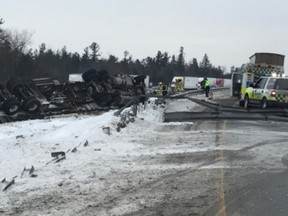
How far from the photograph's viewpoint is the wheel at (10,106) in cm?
2127

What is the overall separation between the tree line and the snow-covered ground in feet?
201

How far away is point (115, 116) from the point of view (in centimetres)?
1508

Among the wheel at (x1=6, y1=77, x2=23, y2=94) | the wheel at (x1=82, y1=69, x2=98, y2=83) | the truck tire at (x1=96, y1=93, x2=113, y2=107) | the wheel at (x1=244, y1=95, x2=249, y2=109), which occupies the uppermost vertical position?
the wheel at (x1=82, y1=69, x2=98, y2=83)

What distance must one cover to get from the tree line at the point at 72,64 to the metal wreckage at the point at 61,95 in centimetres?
Answer: 4637

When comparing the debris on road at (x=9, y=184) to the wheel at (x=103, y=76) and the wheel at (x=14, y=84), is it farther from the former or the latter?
the wheel at (x=103, y=76)

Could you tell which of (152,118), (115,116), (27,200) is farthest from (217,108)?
(27,200)

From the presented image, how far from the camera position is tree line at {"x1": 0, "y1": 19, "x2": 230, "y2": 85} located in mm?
83938

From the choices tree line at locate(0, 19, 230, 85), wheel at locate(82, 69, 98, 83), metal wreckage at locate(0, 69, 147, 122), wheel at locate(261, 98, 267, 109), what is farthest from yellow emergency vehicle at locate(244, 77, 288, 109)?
tree line at locate(0, 19, 230, 85)

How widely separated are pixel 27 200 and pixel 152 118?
36.5 ft

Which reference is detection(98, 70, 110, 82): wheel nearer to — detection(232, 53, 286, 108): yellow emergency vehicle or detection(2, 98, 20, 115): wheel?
detection(2, 98, 20, 115): wheel

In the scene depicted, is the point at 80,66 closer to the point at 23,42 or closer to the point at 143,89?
the point at 23,42

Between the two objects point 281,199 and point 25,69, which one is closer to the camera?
point 281,199

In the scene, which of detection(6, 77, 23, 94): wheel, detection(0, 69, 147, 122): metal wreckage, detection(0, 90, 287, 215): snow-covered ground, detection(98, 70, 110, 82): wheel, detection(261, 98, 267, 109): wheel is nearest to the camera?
detection(0, 90, 287, 215): snow-covered ground

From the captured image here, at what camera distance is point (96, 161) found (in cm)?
901
